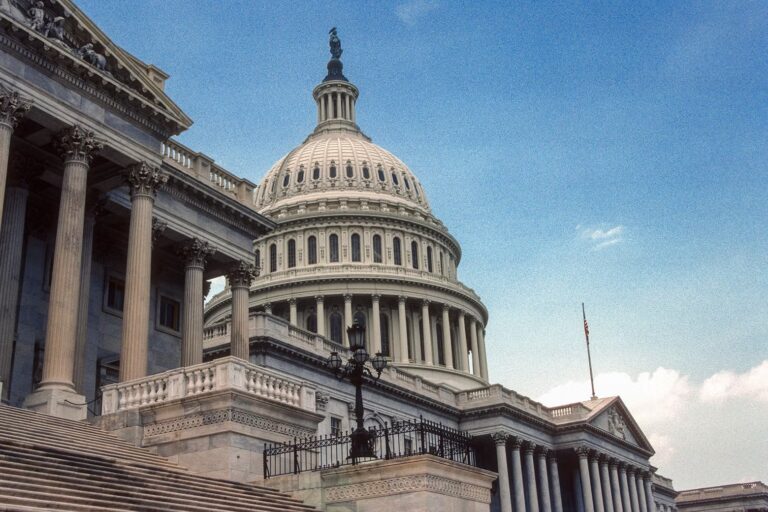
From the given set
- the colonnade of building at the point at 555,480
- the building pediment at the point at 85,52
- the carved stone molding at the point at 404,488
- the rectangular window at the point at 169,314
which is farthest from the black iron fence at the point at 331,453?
the colonnade of building at the point at 555,480

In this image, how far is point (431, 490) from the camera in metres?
21.4

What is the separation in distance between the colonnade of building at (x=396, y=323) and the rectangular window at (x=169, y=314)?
43567 mm

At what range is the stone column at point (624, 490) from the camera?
82125 mm

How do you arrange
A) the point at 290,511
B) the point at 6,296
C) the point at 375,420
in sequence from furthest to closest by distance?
the point at 375,420
the point at 6,296
the point at 290,511

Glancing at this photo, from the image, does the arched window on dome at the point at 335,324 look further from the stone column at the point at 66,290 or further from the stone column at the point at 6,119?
the stone column at the point at 6,119

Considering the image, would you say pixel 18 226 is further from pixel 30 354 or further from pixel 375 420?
pixel 375 420

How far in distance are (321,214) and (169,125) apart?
60.9 meters

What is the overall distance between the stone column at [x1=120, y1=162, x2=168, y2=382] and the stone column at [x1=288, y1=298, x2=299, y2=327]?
54527mm

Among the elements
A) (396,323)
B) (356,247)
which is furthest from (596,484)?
(356,247)

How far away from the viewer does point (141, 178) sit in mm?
31781

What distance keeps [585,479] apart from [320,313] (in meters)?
27.7

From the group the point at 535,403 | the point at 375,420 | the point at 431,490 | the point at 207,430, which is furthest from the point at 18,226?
the point at 535,403

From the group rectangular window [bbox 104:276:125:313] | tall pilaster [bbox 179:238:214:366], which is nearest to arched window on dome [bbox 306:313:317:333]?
tall pilaster [bbox 179:238:214:366]

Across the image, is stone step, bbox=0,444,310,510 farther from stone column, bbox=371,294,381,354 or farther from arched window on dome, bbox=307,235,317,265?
arched window on dome, bbox=307,235,317,265
